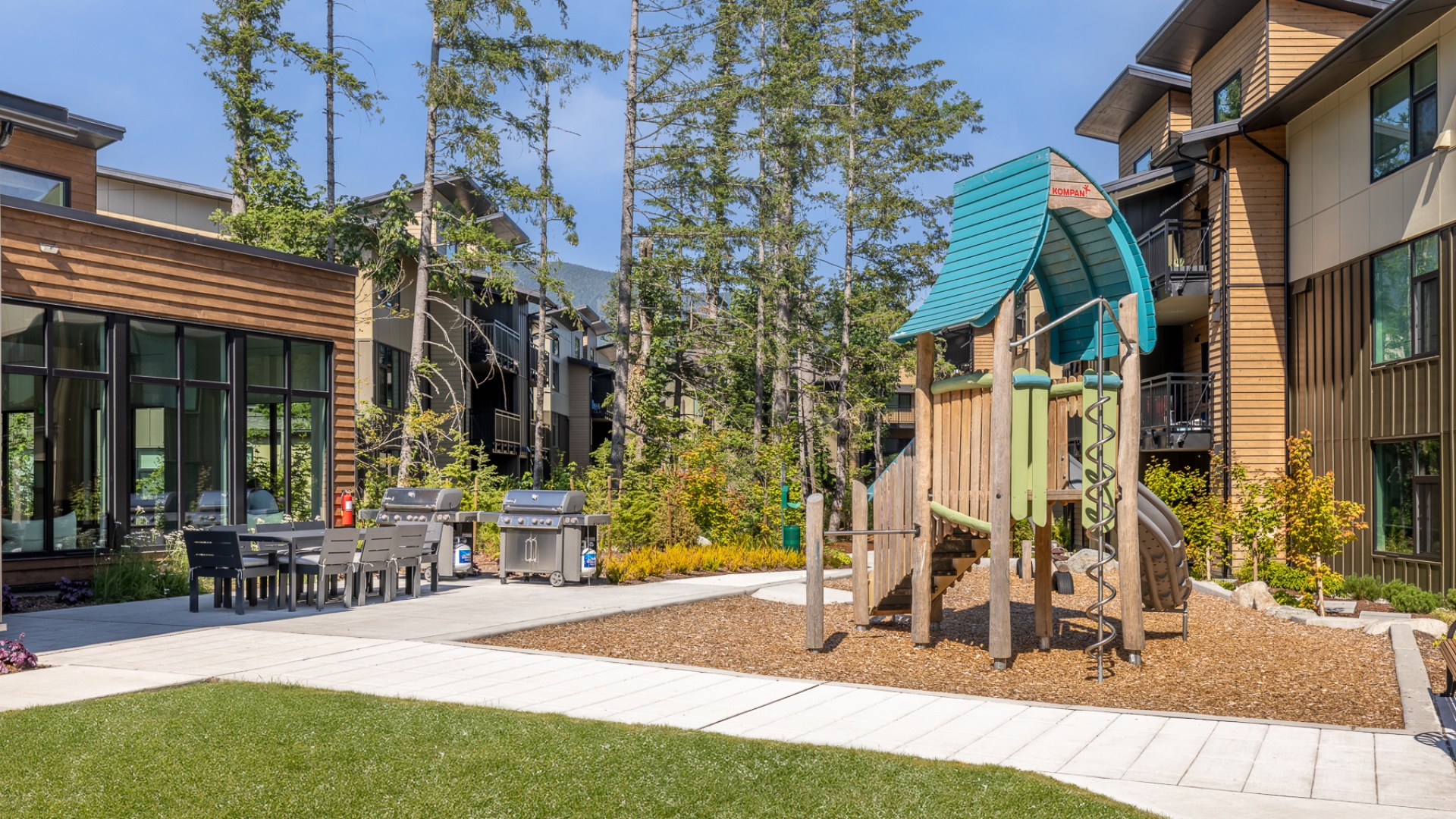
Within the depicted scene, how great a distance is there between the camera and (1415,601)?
1544 centimetres

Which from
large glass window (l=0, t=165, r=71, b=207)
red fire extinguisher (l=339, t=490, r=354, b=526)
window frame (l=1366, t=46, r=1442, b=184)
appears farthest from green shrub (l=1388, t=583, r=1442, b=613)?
large glass window (l=0, t=165, r=71, b=207)

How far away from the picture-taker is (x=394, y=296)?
2997 cm

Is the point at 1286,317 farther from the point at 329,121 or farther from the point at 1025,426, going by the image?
the point at 329,121

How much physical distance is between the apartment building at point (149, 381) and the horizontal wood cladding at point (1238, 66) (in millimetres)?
16633

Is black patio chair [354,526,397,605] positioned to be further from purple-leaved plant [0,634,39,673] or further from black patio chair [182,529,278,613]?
purple-leaved plant [0,634,39,673]

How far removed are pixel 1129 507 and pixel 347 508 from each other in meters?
12.5

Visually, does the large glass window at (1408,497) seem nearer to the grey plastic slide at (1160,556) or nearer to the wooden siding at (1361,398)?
the wooden siding at (1361,398)

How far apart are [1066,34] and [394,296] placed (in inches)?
700

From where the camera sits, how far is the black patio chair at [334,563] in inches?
503

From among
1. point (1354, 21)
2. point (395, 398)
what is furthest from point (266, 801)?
point (395, 398)

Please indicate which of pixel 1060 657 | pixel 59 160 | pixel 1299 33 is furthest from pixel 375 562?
pixel 1299 33

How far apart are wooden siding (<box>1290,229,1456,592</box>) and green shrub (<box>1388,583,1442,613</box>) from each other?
2.37ft

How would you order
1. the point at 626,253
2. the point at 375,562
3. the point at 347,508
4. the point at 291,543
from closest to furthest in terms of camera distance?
the point at 291,543, the point at 375,562, the point at 347,508, the point at 626,253

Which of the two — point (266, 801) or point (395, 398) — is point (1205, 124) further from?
point (266, 801)
